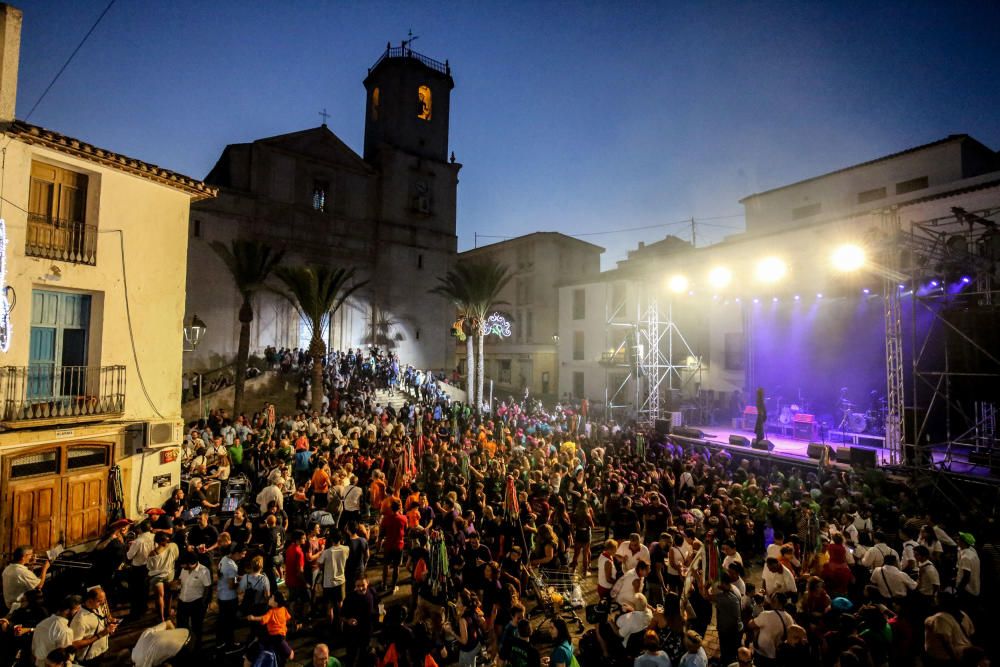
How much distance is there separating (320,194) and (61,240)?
830 inches

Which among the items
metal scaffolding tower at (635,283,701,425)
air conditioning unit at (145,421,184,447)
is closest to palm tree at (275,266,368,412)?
air conditioning unit at (145,421,184,447)

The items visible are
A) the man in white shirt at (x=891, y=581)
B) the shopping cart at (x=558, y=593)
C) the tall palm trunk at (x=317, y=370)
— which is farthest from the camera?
the tall palm trunk at (x=317, y=370)

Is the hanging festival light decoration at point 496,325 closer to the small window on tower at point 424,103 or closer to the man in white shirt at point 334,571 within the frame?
the small window on tower at point 424,103

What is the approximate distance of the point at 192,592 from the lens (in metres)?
6.44

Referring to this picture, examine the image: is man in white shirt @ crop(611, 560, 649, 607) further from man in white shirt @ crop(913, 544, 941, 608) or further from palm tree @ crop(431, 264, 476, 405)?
palm tree @ crop(431, 264, 476, 405)

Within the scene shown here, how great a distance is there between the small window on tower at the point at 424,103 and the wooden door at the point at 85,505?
29406 millimetres

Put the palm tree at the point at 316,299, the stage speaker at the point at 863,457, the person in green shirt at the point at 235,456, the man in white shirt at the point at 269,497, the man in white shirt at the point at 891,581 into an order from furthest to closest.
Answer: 1. the palm tree at the point at 316,299
2. the stage speaker at the point at 863,457
3. the person in green shirt at the point at 235,456
4. the man in white shirt at the point at 269,497
5. the man in white shirt at the point at 891,581

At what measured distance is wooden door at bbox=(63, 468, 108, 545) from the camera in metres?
10.1

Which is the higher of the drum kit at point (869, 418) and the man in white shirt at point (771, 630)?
the drum kit at point (869, 418)

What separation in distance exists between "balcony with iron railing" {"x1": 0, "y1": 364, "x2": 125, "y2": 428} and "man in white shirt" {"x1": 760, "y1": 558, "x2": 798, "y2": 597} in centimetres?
1267

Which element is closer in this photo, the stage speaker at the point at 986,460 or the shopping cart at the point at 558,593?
the shopping cart at the point at 558,593

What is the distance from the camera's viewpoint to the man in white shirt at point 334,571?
700 cm

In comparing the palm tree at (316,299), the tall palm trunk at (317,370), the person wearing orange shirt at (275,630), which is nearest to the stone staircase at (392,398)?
the tall palm trunk at (317,370)

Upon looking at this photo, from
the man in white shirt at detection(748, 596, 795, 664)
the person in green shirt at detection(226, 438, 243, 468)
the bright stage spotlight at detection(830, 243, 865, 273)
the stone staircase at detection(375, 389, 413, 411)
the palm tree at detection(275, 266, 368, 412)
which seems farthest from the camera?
the stone staircase at detection(375, 389, 413, 411)
